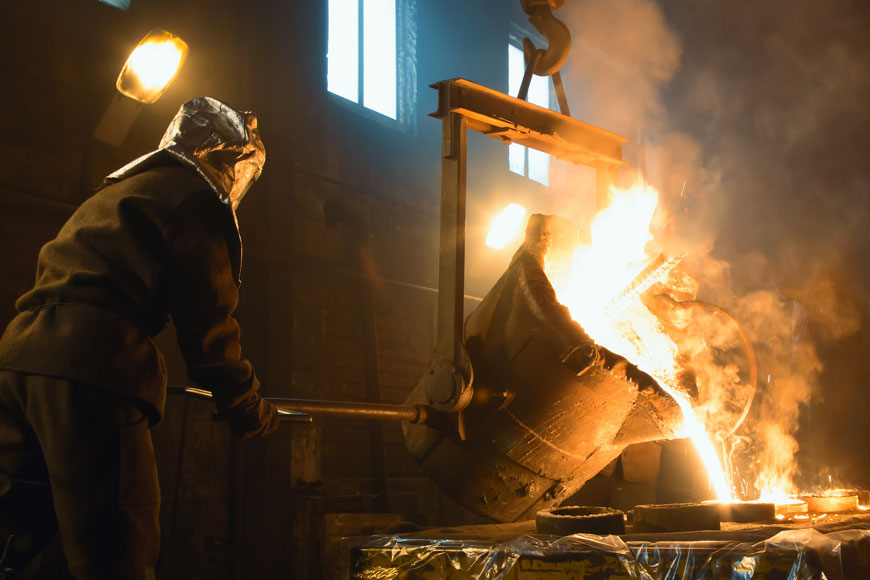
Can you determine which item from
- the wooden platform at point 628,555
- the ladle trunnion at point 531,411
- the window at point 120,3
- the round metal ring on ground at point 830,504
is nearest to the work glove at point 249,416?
the wooden platform at point 628,555

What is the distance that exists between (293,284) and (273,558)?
215 centimetres

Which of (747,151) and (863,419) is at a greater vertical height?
(747,151)

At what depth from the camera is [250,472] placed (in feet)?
16.3

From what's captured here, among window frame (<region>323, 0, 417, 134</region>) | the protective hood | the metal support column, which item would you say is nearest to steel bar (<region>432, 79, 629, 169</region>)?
the metal support column

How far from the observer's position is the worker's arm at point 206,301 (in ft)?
6.25

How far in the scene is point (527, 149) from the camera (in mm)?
9367

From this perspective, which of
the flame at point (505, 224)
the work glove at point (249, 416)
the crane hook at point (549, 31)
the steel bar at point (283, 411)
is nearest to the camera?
the work glove at point (249, 416)

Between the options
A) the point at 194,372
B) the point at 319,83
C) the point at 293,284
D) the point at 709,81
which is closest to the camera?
the point at 194,372

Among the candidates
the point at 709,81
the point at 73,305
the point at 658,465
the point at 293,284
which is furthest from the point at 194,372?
the point at 709,81

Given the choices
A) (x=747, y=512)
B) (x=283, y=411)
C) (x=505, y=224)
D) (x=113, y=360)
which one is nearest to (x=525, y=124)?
(x=283, y=411)

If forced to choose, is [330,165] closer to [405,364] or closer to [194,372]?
[405,364]

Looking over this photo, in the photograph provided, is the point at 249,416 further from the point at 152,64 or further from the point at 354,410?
the point at 152,64

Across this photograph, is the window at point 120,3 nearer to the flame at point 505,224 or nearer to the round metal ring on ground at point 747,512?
the flame at point 505,224

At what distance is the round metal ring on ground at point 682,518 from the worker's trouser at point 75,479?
5.00 ft
